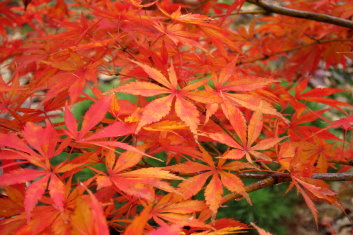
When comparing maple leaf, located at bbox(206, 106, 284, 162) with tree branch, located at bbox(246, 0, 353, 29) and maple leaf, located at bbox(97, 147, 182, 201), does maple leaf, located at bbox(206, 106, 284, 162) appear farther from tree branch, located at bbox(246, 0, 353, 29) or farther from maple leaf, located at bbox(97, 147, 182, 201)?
tree branch, located at bbox(246, 0, 353, 29)

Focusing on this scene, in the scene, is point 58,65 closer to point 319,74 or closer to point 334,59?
point 334,59

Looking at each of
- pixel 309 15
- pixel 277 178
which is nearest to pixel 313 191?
pixel 277 178

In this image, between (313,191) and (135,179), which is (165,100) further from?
(313,191)

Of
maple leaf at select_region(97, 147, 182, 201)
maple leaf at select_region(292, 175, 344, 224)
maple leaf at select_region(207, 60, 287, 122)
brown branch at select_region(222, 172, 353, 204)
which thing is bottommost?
brown branch at select_region(222, 172, 353, 204)

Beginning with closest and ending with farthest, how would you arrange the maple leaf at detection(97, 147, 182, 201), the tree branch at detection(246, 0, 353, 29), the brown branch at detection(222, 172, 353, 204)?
the maple leaf at detection(97, 147, 182, 201)
the brown branch at detection(222, 172, 353, 204)
the tree branch at detection(246, 0, 353, 29)

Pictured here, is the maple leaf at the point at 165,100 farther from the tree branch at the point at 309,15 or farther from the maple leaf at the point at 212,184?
the tree branch at the point at 309,15

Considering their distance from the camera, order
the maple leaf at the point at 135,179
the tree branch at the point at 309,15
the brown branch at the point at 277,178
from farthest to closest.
A: the tree branch at the point at 309,15 → the brown branch at the point at 277,178 → the maple leaf at the point at 135,179

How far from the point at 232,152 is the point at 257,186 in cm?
11

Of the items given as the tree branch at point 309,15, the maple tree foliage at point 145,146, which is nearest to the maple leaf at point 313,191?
the maple tree foliage at point 145,146

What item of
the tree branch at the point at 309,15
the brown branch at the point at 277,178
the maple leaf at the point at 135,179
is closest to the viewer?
the maple leaf at the point at 135,179

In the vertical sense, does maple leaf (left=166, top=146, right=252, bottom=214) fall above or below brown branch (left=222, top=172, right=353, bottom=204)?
above

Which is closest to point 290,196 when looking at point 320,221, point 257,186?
point 320,221

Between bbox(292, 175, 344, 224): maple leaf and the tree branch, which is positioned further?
the tree branch

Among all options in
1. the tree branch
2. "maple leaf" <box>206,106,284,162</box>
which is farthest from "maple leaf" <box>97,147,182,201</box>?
the tree branch
